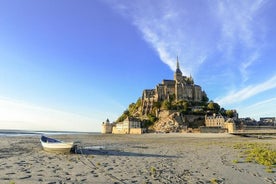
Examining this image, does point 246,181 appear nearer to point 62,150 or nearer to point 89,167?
point 89,167

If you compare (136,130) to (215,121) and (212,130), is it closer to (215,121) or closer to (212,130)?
(212,130)

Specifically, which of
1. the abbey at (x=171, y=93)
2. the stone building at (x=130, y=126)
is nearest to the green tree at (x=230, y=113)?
the abbey at (x=171, y=93)

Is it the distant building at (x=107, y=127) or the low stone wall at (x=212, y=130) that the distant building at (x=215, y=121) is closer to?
the low stone wall at (x=212, y=130)

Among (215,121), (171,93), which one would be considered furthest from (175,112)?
(171,93)

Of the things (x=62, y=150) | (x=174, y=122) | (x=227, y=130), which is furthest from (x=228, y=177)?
(x=174, y=122)

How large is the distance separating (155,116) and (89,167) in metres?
116

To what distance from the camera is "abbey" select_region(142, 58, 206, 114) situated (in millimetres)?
143375

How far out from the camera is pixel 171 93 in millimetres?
145750

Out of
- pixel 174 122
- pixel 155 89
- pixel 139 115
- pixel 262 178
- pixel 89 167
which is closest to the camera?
pixel 262 178

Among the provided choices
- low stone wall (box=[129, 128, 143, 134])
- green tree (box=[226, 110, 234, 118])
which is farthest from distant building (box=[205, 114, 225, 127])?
low stone wall (box=[129, 128, 143, 134])

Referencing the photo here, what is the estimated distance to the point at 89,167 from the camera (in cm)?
1539

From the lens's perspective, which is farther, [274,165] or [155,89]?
[155,89]

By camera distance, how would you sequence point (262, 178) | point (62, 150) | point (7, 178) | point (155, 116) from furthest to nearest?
1. point (155, 116)
2. point (62, 150)
3. point (262, 178)
4. point (7, 178)

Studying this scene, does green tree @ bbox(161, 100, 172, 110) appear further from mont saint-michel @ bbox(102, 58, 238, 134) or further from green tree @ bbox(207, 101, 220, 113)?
green tree @ bbox(207, 101, 220, 113)
